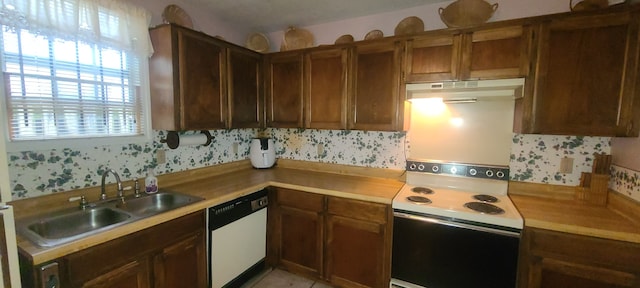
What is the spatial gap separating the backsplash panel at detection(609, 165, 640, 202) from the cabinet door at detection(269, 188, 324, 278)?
197 centimetres

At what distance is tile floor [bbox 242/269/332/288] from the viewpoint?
7.58ft

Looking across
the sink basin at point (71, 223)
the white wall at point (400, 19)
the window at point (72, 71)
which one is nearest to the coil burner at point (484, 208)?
the white wall at point (400, 19)

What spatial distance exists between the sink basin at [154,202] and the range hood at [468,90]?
181 cm

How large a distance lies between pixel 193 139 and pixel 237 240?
3.07 feet

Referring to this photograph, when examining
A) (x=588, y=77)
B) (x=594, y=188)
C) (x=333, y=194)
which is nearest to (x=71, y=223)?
(x=333, y=194)

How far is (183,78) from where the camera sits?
199cm

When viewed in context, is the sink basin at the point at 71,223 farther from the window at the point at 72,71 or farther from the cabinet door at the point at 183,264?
the window at the point at 72,71

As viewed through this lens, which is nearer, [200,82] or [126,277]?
[126,277]

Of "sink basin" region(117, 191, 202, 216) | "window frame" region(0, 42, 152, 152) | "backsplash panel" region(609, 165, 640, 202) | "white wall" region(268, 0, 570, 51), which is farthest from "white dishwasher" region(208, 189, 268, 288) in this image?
"backsplash panel" region(609, 165, 640, 202)

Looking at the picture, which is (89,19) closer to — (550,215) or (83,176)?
(83,176)

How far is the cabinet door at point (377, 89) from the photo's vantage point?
215 centimetres

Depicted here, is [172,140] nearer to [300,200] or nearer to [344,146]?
[300,200]

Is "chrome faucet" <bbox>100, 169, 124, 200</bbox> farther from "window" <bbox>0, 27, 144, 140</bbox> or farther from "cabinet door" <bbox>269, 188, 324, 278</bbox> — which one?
"cabinet door" <bbox>269, 188, 324, 278</bbox>

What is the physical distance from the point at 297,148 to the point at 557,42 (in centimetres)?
→ 229
